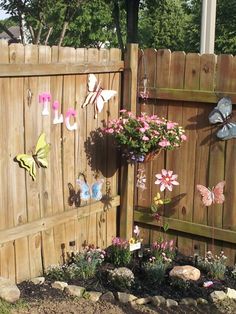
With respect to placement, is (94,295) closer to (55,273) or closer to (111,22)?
(55,273)

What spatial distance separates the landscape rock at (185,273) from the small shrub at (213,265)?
14 cm

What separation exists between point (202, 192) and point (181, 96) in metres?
0.87

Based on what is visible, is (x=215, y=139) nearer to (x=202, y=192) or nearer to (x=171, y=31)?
(x=202, y=192)

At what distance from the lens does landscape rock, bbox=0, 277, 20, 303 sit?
3965mm

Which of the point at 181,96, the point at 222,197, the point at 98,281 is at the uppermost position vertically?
the point at 181,96

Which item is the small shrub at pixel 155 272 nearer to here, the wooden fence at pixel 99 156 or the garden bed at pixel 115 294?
the garden bed at pixel 115 294

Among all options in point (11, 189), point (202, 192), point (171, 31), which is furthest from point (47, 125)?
point (171, 31)

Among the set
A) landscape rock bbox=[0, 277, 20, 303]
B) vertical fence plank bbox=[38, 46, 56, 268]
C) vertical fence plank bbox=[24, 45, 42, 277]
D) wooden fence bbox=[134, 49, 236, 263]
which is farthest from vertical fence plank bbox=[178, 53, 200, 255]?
landscape rock bbox=[0, 277, 20, 303]

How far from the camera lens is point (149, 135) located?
15.3 ft

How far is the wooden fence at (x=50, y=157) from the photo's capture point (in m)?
4.14

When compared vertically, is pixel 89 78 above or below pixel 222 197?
above

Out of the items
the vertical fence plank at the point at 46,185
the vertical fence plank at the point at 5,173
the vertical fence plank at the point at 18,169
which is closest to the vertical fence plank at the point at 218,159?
the vertical fence plank at the point at 46,185

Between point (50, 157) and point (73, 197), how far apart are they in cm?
48

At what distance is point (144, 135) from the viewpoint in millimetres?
4637
